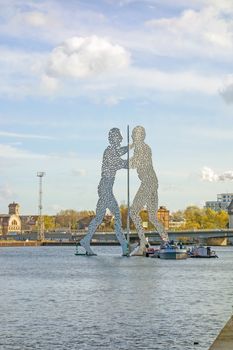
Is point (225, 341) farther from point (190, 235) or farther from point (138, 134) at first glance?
point (190, 235)

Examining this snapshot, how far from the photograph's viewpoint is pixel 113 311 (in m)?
33.4

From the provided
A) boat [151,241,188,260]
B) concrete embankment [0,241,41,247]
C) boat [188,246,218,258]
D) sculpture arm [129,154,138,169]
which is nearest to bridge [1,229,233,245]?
concrete embankment [0,241,41,247]

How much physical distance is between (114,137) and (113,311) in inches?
1823

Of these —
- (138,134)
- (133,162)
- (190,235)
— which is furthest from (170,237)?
(138,134)

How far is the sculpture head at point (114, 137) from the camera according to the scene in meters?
78.9

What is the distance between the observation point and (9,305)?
36281mm

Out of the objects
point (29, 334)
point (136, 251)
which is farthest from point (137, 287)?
point (136, 251)

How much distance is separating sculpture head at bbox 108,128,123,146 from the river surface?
2542 centimetres

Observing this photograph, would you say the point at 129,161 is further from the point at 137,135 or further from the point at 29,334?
the point at 29,334

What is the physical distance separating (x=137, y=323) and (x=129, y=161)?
50959 mm

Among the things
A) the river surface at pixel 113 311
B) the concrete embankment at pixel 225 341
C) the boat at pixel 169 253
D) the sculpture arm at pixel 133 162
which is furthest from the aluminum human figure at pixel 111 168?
the concrete embankment at pixel 225 341

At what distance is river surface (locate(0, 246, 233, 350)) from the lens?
26.0 metres

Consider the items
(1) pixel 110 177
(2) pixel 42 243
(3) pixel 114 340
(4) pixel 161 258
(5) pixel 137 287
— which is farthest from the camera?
(2) pixel 42 243

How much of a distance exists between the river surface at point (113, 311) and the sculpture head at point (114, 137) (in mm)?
25415
